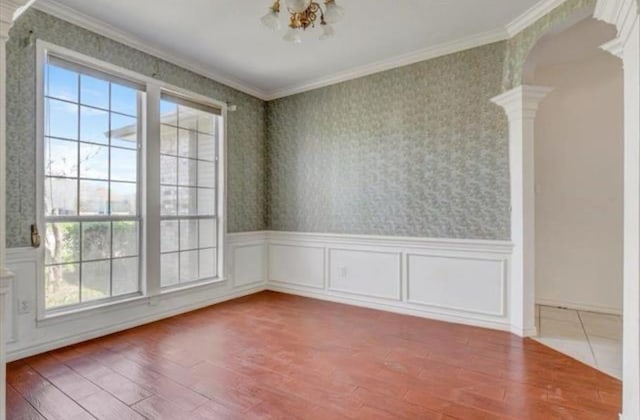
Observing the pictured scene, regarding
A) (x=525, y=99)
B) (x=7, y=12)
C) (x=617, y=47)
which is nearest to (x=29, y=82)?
(x=7, y=12)

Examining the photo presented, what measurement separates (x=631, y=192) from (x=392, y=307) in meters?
2.70

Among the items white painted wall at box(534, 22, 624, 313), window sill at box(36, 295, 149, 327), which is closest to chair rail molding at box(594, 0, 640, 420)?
white painted wall at box(534, 22, 624, 313)

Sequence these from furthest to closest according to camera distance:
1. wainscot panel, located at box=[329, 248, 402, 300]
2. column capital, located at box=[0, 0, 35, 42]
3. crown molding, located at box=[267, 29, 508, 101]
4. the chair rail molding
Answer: wainscot panel, located at box=[329, 248, 402, 300]
crown molding, located at box=[267, 29, 508, 101]
column capital, located at box=[0, 0, 35, 42]
the chair rail molding

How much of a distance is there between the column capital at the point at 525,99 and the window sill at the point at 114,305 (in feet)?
12.2

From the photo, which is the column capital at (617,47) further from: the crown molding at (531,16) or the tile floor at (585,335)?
the tile floor at (585,335)

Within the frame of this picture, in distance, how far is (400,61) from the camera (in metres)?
3.76

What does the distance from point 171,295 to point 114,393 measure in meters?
1.60

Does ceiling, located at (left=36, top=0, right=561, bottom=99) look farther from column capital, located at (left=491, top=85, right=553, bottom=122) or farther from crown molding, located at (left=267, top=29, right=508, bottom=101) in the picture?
column capital, located at (left=491, top=85, right=553, bottom=122)

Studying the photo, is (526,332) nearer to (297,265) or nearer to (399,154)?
(399,154)

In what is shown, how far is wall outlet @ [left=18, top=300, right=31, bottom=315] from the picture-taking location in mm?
2619

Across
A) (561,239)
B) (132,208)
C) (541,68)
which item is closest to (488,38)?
(541,68)

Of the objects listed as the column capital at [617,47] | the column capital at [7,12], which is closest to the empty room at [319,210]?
the column capital at [7,12]

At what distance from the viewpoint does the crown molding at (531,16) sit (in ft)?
8.83

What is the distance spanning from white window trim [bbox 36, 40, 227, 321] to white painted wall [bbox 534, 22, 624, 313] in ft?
12.6
